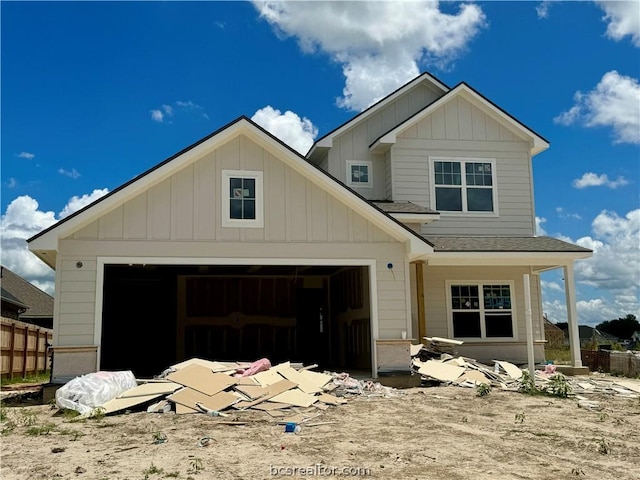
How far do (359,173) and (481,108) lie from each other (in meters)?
4.08

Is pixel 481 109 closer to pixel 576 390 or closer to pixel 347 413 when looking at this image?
pixel 576 390

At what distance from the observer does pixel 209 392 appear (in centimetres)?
1045

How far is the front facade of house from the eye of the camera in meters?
12.7

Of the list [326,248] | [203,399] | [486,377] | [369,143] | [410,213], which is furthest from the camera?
[369,143]

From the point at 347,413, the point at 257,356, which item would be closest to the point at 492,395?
the point at 347,413

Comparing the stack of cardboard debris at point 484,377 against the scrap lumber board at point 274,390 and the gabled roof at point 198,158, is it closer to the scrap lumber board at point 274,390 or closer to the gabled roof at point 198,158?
the gabled roof at point 198,158

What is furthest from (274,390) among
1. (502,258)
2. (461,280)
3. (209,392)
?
(461,280)

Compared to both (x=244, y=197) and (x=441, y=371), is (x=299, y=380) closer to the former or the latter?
(x=441, y=371)

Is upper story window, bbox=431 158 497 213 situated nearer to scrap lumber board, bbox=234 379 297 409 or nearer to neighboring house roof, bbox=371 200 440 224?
neighboring house roof, bbox=371 200 440 224

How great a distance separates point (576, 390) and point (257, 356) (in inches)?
363

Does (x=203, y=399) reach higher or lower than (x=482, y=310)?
lower

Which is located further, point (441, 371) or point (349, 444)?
point (441, 371)

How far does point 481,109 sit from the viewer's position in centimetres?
1880

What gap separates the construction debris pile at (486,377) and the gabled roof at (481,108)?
591 centimetres
